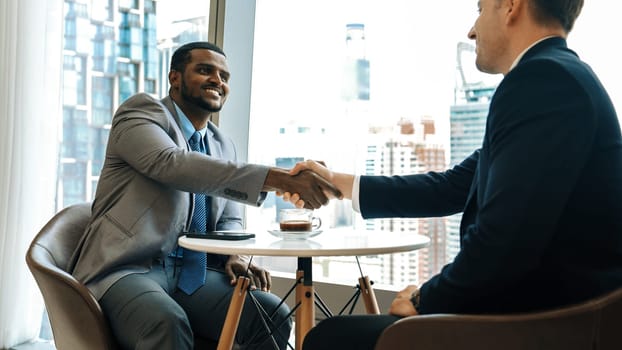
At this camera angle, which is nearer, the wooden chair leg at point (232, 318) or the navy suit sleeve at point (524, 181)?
the navy suit sleeve at point (524, 181)

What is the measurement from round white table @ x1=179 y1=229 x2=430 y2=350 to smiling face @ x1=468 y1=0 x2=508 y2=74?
1.76 ft

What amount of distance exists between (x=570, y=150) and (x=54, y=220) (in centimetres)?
174

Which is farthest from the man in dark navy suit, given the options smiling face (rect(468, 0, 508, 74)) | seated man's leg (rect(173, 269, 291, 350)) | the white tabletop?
seated man's leg (rect(173, 269, 291, 350))

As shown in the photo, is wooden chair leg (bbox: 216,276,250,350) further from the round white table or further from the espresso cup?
the espresso cup

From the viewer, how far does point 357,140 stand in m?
3.14

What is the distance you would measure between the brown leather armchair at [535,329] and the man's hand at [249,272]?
3.95 feet

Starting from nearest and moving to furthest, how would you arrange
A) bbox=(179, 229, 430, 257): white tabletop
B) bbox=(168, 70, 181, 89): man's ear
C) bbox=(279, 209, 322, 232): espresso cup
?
bbox=(179, 229, 430, 257): white tabletop → bbox=(279, 209, 322, 232): espresso cup → bbox=(168, 70, 181, 89): man's ear

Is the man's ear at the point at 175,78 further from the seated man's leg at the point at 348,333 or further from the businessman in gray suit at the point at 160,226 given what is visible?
the seated man's leg at the point at 348,333

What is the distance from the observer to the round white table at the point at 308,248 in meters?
1.71

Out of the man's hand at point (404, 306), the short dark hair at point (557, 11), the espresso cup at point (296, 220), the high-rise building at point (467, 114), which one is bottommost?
the man's hand at point (404, 306)

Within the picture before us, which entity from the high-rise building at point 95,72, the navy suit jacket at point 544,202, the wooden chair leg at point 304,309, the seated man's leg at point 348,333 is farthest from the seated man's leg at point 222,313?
the high-rise building at point 95,72

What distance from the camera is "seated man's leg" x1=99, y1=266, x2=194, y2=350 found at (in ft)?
6.44

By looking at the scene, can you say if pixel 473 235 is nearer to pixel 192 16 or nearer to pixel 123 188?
pixel 123 188

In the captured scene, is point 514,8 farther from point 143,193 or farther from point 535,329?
point 143,193
